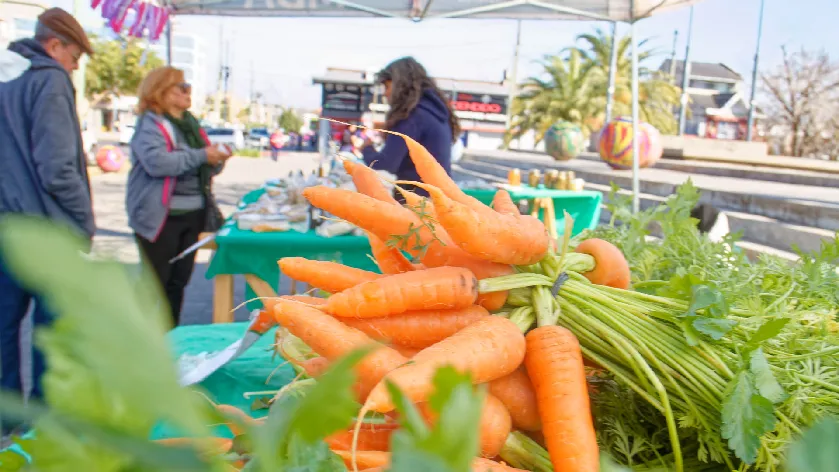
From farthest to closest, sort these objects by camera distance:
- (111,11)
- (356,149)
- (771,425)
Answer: (356,149)
(111,11)
(771,425)

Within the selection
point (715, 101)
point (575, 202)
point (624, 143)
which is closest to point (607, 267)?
point (575, 202)

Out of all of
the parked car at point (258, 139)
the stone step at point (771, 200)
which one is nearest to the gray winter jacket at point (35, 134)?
the stone step at point (771, 200)

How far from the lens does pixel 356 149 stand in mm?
9312

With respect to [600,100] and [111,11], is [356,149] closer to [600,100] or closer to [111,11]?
[111,11]

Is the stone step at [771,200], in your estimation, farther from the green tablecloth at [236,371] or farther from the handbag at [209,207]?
the handbag at [209,207]

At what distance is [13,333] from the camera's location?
2621mm

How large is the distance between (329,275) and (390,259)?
5.7 inches

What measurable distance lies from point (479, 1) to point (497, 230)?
4.55 m

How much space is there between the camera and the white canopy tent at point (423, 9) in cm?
499

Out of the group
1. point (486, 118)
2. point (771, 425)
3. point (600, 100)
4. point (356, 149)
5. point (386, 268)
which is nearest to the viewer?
point (771, 425)

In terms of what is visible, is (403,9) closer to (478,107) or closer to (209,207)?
(209,207)

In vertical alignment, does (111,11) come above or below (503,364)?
above

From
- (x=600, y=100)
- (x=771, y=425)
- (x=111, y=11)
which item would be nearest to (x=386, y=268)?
(x=771, y=425)

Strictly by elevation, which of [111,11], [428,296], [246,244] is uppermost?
[111,11]
